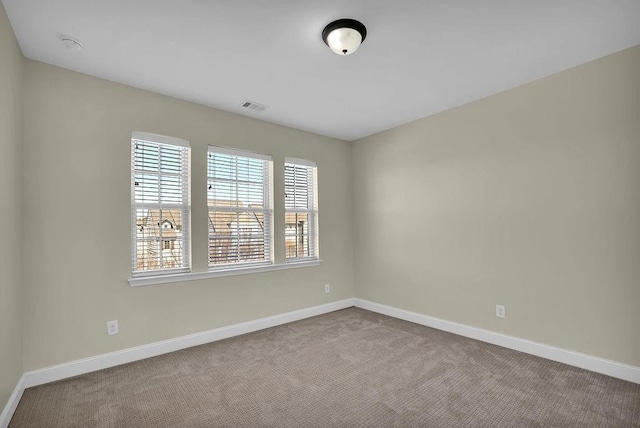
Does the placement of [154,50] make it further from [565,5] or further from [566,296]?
[566,296]

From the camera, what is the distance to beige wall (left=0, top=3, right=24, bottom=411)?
2.02 m

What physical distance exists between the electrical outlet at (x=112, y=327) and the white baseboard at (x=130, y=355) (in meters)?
0.18

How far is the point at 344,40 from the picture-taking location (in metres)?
2.24

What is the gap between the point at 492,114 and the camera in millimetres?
3408

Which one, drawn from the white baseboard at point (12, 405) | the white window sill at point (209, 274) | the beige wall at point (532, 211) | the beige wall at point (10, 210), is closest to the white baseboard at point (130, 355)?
the white baseboard at point (12, 405)

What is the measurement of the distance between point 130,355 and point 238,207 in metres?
1.85

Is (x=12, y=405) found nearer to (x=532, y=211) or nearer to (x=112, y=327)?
(x=112, y=327)

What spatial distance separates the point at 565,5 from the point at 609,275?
2132mm

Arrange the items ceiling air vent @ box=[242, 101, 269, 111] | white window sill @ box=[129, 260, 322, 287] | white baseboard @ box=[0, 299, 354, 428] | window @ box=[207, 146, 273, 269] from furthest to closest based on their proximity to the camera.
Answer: window @ box=[207, 146, 273, 269] → ceiling air vent @ box=[242, 101, 269, 111] → white window sill @ box=[129, 260, 322, 287] → white baseboard @ box=[0, 299, 354, 428]

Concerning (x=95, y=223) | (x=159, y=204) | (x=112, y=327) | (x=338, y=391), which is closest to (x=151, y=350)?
(x=112, y=327)

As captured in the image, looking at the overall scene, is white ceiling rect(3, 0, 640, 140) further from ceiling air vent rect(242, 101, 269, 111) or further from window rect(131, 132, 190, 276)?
window rect(131, 132, 190, 276)

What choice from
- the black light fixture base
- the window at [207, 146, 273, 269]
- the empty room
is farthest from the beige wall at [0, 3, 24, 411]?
the black light fixture base

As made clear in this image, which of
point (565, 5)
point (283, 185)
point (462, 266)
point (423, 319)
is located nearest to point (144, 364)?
point (283, 185)

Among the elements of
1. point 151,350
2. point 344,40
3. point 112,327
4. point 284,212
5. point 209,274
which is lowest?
point 151,350
